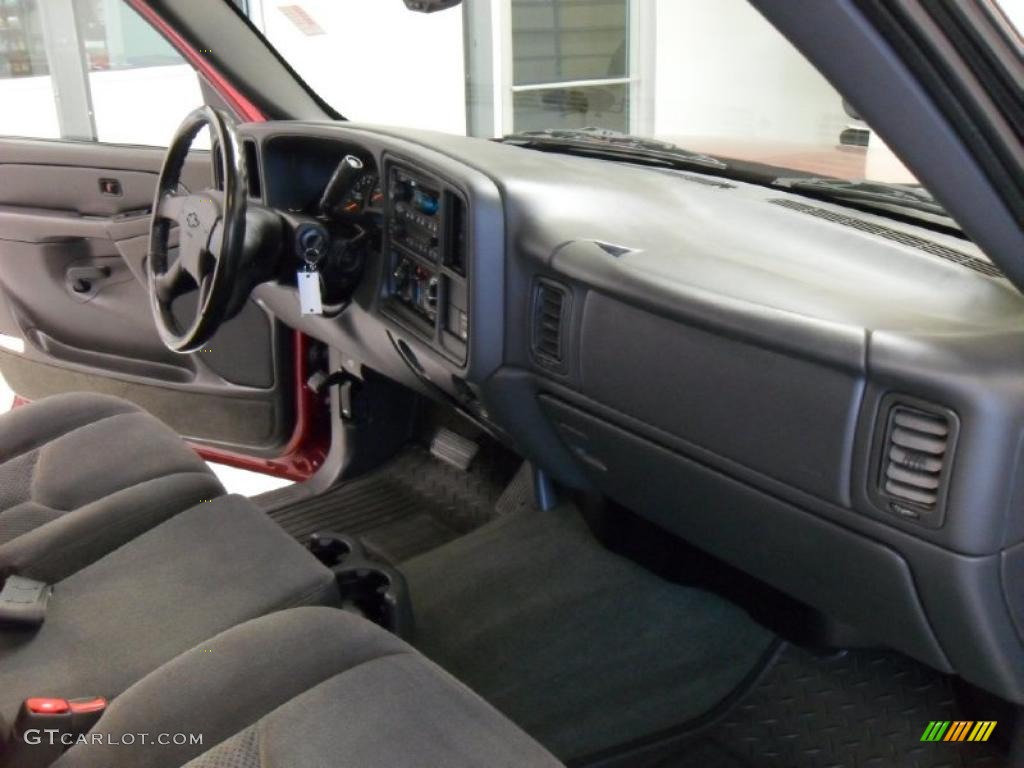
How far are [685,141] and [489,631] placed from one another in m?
1.00

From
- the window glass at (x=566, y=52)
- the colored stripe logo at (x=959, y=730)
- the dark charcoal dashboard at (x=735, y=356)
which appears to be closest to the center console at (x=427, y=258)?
the dark charcoal dashboard at (x=735, y=356)

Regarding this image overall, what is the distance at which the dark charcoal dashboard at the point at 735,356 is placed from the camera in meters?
1.03

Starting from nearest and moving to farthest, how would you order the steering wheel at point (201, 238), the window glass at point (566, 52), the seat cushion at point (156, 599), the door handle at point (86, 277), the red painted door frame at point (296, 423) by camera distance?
the seat cushion at point (156, 599)
the steering wheel at point (201, 238)
the red painted door frame at point (296, 423)
the door handle at point (86, 277)
the window glass at point (566, 52)

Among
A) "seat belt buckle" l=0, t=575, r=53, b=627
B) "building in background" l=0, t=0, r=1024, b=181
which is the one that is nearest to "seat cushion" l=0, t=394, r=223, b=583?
"seat belt buckle" l=0, t=575, r=53, b=627

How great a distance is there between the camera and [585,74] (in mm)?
5273

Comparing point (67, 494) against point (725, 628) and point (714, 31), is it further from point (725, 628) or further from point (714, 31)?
point (714, 31)

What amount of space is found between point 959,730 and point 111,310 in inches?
82.6

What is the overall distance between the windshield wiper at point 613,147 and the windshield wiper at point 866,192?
7.9 inches

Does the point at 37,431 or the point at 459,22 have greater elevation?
the point at 459,22

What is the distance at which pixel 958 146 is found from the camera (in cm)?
86

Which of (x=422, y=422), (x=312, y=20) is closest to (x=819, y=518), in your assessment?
(x=422, y=422)

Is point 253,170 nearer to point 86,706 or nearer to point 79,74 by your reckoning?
point 86,706

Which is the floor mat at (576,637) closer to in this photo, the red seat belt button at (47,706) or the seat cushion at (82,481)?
the seat cushion at (82,481)

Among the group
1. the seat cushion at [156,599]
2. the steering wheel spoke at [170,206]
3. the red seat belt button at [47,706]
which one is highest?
the steering wheel spoke at [170,206]
